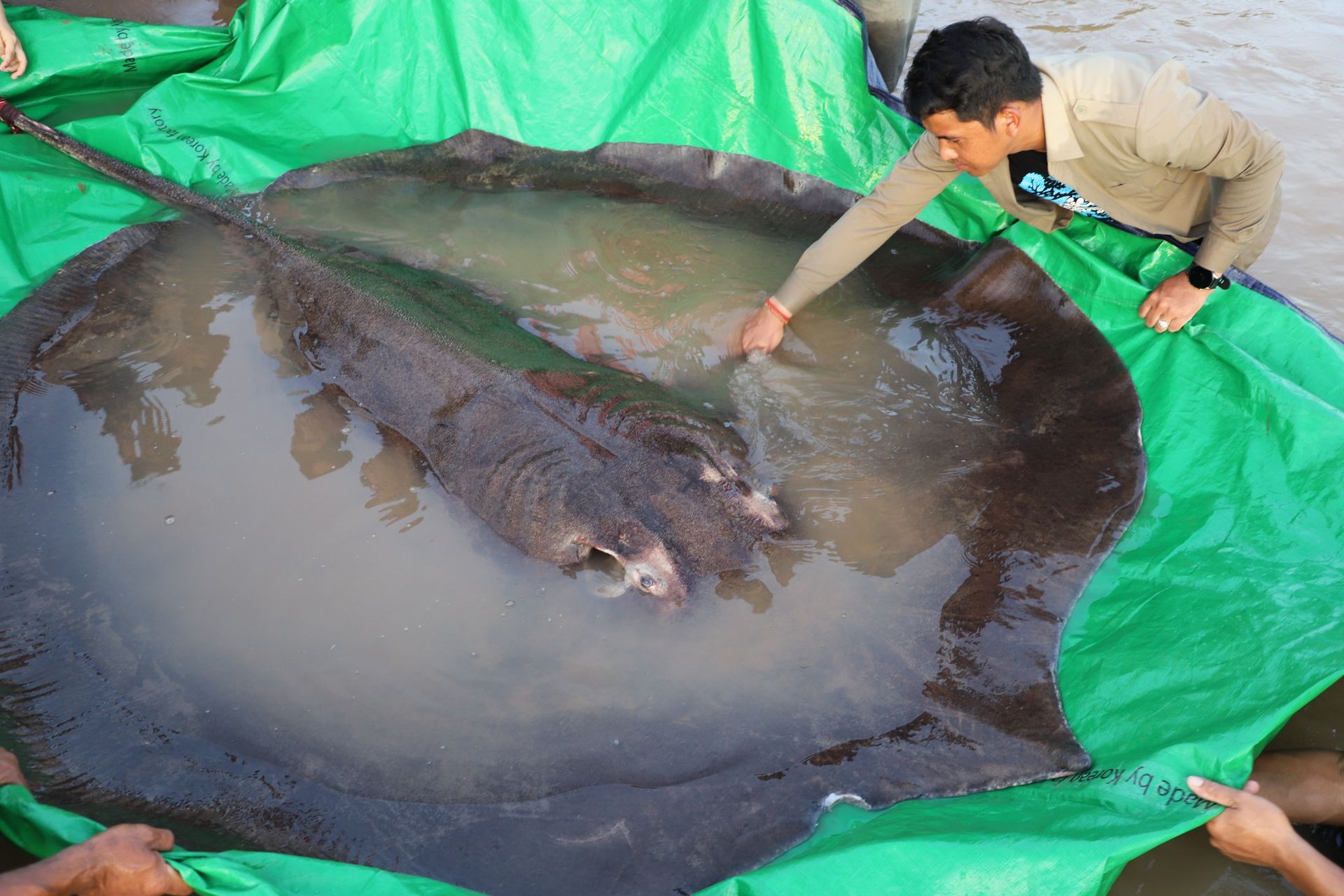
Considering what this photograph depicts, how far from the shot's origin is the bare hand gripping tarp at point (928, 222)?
2406mm

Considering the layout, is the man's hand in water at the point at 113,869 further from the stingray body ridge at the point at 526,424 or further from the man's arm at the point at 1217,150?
the man's arm at the point at 1217,150

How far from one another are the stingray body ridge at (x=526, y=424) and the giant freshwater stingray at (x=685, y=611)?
0.05 ft

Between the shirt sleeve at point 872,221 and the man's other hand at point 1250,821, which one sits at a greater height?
the shirt sleeve at point 872,221

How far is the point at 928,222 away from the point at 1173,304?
1.30 meters

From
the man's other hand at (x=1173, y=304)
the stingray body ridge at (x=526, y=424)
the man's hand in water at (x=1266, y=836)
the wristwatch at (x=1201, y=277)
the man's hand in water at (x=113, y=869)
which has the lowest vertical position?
the man's hand in water at (x=1266, y=836)

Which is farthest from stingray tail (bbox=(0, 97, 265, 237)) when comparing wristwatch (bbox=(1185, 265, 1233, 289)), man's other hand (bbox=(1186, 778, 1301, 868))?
man's other hand (bbox=(1186, 778, 1301, 868))

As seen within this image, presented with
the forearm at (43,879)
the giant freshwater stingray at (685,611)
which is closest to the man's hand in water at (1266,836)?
the giant freshwater stingray at (685,611)

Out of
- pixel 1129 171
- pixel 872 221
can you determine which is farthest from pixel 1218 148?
pixel 872 221

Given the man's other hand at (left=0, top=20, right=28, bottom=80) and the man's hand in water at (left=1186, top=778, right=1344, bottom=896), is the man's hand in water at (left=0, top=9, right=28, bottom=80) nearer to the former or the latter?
the man's other hand at (left=0, top=20, right=28, bottom=80)

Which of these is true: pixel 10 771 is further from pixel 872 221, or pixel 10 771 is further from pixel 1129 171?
pixel 1129 171

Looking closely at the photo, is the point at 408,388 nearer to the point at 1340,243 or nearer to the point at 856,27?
the point at 856,27

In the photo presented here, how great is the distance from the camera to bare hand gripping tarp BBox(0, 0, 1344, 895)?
7.89 ft

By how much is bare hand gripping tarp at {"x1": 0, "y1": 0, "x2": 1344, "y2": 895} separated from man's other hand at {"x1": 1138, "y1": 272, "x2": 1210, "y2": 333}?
2.5 inches

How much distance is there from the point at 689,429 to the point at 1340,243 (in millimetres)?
4835
